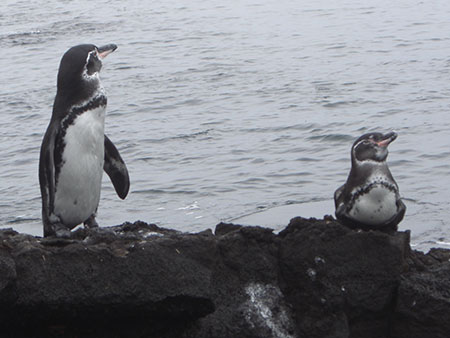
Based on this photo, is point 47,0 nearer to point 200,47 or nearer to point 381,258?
point 200,47

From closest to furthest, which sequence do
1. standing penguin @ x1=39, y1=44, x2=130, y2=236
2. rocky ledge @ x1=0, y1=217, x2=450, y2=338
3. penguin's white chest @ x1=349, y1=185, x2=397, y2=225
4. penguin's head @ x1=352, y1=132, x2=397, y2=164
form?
rocky ledge @ x1=0, y1=217, x2=450, y2=338 < penguin's white chest @ x1=349, y1=185, x2=397, y2=225 < penguin's head @ x1=352, y1=132, x2=397, y2=164 < standing penguin @ x1=39, y1=44, x2=130, y2=236

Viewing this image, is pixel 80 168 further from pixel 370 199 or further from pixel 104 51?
pixel 370 199

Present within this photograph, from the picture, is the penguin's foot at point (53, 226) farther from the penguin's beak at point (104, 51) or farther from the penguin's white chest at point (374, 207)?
the penguin's white chest at point (374, 207)

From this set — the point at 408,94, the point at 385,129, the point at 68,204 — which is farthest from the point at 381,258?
the point at 408,94

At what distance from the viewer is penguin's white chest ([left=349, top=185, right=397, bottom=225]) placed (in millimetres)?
5254

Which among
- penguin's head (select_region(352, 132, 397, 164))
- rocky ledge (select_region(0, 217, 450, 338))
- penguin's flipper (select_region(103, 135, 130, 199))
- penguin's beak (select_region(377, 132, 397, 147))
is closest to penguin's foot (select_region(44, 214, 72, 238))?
penguin's flipper (select_region(103, 135, 130, 199))

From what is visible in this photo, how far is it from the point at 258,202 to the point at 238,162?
1708mm

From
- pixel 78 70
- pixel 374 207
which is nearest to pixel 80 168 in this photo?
pixel 78 70

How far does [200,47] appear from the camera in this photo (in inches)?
726

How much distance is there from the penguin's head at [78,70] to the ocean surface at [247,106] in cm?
270

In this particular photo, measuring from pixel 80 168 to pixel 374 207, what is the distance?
5.75 feet

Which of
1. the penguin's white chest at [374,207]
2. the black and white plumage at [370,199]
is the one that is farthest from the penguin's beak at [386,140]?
the penguin's white chest at [374,207]

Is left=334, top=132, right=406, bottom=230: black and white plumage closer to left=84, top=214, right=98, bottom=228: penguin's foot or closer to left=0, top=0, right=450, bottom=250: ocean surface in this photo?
left=84, top=214, right=98, bottom=228: penguin's foot

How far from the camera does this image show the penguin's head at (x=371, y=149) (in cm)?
564
